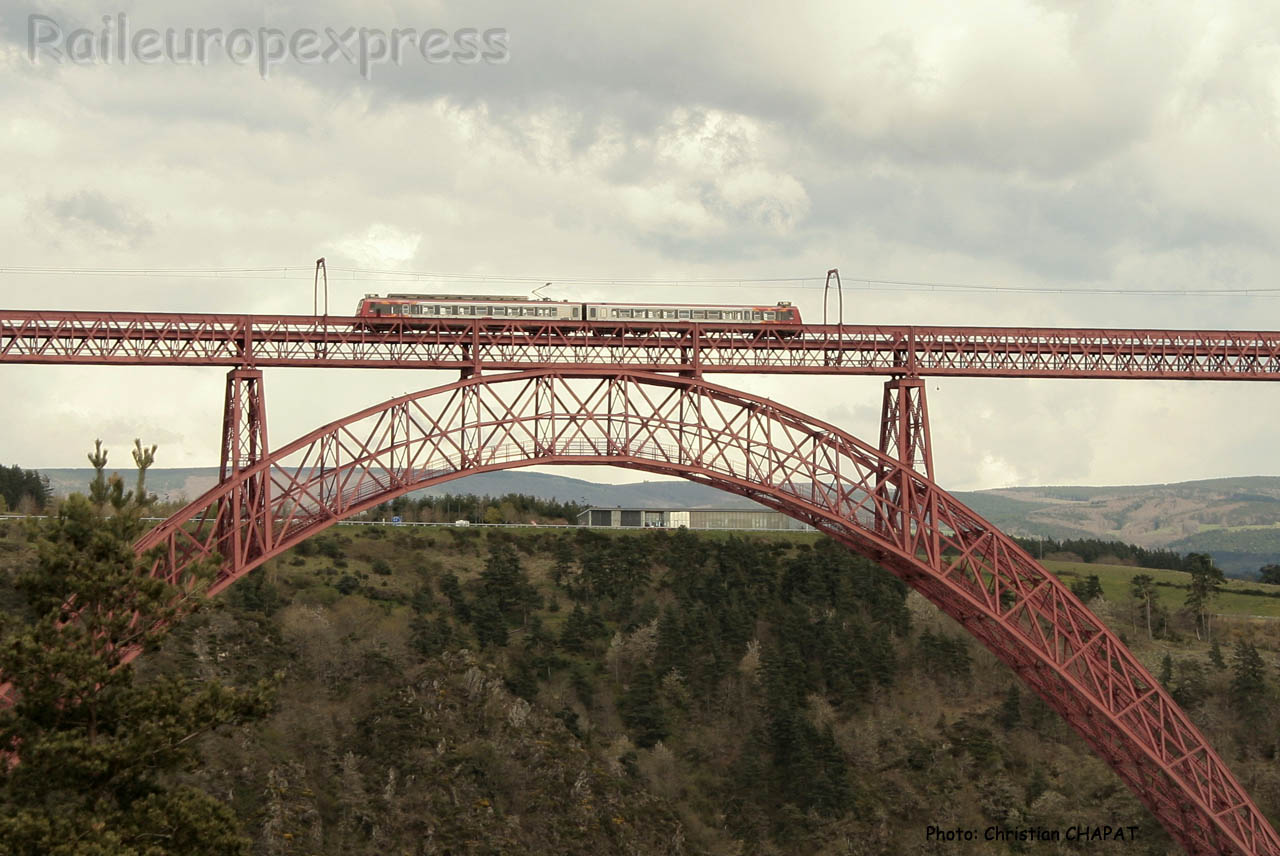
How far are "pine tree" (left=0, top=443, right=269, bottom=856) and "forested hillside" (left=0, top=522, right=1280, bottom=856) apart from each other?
68.9 feet

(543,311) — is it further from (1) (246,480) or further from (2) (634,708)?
(2) (634,708)

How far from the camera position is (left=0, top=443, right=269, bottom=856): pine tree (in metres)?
22.4

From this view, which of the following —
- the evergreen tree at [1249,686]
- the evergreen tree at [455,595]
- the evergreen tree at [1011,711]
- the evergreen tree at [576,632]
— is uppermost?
the evergreen tree at [455,595]

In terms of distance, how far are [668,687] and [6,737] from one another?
4358cm

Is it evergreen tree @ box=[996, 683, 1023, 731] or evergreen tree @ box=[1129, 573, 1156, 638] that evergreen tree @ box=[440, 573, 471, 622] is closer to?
evergreen tree @ box=[996, 683, 1023, 731]

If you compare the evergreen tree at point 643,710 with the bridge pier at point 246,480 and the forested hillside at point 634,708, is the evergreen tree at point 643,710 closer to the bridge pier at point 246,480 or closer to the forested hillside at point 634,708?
the forested hillside at point 634,708

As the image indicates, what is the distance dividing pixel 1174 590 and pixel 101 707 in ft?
258

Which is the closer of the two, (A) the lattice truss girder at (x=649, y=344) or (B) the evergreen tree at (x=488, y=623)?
(A) the lattice truss girder at (x=649, y=344)

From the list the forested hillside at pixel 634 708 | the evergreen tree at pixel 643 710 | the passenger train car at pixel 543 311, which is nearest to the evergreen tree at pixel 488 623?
the forested hillside at pixel 634 708

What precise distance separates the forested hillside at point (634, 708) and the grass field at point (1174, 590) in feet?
24.4

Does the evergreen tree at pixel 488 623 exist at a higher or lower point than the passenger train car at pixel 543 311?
lower

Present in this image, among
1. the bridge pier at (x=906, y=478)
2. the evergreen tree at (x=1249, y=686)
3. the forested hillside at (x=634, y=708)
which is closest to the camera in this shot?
the bridge pier at (x=906, y=478)

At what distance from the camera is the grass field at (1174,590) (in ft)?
263

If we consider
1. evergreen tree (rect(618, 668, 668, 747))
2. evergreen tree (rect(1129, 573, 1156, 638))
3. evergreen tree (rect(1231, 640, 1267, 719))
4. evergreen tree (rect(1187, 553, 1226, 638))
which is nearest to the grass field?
evergreen tree (rect(1129, 573, 1156, 638))
